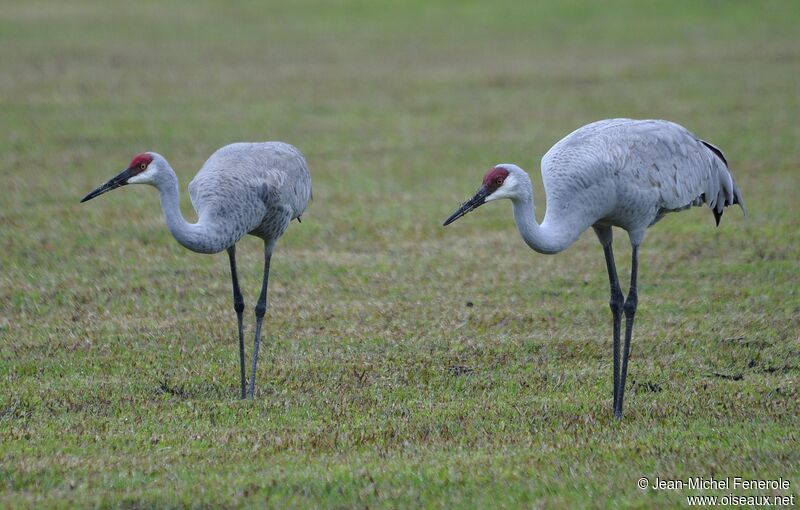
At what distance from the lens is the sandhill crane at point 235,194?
5809 mm

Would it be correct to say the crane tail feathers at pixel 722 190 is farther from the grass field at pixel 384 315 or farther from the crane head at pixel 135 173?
the crane head at pixel 135 173

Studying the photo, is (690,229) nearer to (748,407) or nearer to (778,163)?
(778,163)

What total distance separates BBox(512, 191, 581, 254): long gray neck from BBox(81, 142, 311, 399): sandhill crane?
1544 millimetres

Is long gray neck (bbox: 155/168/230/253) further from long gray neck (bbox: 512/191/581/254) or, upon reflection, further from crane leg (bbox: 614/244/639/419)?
crane leg (bbox: 614/244/639/419)

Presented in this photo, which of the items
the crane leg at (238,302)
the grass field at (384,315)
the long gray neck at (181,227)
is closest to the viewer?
the grass field at (384,315)

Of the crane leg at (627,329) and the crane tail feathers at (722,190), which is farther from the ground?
the crane tail feathers at (722,190)

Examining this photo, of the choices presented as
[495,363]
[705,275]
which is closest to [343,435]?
[495,363]

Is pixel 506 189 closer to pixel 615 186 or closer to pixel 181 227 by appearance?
pixel 615 186

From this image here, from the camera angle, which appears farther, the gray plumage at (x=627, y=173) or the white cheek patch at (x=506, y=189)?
the gray plumage at (x=627, y=173)

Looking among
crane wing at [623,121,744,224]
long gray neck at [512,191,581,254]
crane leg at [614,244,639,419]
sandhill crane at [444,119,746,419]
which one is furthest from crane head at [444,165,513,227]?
crane leg at [614,244,639,419]

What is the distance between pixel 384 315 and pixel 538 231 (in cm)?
229

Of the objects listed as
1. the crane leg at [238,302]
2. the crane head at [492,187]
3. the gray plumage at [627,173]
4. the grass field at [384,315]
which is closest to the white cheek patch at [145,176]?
the crane leg at [238,302]

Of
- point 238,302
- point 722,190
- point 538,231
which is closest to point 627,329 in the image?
point 538,231

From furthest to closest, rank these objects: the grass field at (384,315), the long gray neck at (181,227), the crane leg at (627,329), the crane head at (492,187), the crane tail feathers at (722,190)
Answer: the crane tail feathers at (722,190) < the crane leg at (627,329) < the long gray neck at (181,227) < the crane head at (492,187) < the grass field at (384,315)
